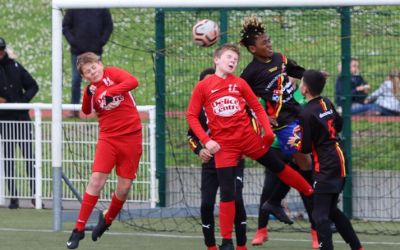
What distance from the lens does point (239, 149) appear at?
10.4 m

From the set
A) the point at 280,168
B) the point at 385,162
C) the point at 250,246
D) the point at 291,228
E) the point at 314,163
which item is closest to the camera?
the point at 314,163

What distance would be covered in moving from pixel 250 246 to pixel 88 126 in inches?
148

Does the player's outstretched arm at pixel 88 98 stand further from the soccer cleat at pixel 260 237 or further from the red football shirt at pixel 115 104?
the soccer cleat at pixel 260 237

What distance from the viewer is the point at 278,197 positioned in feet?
38.5

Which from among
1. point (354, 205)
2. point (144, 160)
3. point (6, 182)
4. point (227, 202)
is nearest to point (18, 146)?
point (6, 182)

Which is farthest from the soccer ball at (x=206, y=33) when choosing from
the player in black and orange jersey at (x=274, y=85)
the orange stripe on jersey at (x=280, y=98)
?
the orange stripe on jersey at (x=280, y=98)

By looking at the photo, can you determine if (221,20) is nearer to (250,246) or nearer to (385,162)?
(385,162)

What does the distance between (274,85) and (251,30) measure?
540 millimetres

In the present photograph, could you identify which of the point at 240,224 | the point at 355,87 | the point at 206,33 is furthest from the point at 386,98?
the point at 240,224

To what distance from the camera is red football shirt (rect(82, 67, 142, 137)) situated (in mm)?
11039

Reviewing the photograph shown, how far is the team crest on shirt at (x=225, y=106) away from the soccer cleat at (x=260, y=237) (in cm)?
163

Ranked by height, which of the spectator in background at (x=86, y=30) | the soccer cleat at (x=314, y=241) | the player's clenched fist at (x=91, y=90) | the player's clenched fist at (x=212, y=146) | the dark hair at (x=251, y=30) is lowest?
the soccer cleat at (x=314, y=241)

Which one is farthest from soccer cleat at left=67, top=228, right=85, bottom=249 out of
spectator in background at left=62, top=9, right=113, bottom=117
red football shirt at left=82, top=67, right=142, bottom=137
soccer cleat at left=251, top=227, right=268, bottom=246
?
spectator in background at left=62, top=9, right=113, bottom=117

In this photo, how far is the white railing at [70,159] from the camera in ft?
47.1
